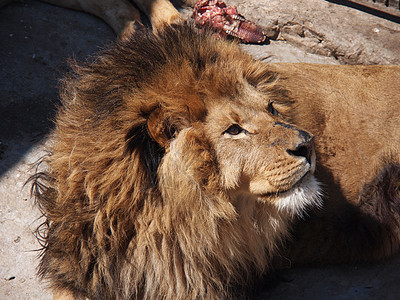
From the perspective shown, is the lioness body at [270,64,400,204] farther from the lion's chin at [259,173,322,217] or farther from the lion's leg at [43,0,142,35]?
the lion's leg at [43,0,142,35]

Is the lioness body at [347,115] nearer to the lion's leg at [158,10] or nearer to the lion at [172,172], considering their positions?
the lion at [172,172]

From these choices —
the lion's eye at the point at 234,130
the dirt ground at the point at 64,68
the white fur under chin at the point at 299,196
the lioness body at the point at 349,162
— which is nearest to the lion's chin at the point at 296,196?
the white fur under chin at the point at 299,196

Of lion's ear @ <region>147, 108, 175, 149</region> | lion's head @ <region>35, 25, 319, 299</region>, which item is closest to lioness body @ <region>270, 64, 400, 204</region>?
lion's head @ <region>35, 25, 319, 299</region>

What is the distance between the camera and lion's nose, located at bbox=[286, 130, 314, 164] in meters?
1.83

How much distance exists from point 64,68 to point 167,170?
2334mm

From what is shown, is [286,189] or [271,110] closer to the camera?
[286,189]

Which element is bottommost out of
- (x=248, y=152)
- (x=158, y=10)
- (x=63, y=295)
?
(x=63, y=295)

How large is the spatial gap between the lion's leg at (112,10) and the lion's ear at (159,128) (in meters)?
2.34

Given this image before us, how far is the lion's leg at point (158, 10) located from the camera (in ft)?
13.1

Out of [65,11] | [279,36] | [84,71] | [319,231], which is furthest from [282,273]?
[65,11]

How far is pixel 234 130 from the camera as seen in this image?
6.26 feet

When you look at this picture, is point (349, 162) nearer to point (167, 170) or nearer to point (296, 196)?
point (296, 196)

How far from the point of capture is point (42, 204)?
Answer: 217cm

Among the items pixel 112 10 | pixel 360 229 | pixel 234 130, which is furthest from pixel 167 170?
pixel 112 10
